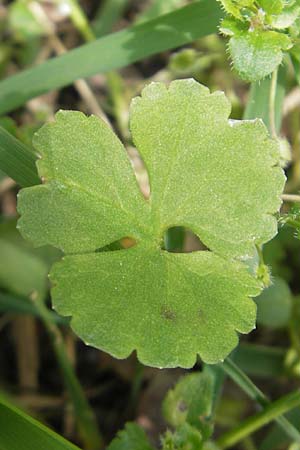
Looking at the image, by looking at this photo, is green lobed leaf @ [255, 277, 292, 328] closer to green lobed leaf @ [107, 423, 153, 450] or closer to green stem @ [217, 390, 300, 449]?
green stem @ [217, 390, 300, 449]

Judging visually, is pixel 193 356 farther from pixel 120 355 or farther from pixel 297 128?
pixel 297 128

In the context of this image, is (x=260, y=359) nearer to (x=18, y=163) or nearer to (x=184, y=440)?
(x=184, y=440)

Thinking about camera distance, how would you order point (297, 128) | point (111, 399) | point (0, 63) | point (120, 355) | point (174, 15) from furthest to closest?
point (0, 63) → point (297, 128) → point (111, 399) → point (174, 15) → point (120, 355)

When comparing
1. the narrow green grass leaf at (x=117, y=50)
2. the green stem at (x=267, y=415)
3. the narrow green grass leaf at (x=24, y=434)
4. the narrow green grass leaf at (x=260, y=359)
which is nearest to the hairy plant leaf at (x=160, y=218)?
the narrow green grass leaf at (x=24, y=434)

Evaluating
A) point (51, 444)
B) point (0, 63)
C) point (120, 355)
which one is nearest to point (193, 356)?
point (120, 355)

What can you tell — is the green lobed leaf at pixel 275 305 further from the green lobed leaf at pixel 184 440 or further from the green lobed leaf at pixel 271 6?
the green lobed leaf at pixel 271 6

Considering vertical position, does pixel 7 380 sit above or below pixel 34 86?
below
